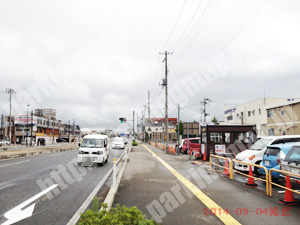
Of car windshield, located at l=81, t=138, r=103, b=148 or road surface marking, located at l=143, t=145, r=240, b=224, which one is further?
car windshield, located at l=81, t=138, r=103, b=148

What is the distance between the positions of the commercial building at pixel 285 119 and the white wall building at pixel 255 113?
614cm

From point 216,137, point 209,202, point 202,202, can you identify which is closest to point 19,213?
point 202,202

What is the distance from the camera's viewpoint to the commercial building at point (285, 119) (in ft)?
93.2

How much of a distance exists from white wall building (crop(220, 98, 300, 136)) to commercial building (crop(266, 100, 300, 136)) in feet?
20.1

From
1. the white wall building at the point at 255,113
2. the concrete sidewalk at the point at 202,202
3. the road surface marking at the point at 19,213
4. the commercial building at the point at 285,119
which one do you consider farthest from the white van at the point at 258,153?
the white wall building at the point at 255,113

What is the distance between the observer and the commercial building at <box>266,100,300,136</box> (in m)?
28.4

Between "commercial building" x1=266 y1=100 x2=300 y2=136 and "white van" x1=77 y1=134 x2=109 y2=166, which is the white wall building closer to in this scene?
"commercial building" x1=266 y1=100 x2=300 y2=136

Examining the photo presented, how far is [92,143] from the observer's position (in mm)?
16547

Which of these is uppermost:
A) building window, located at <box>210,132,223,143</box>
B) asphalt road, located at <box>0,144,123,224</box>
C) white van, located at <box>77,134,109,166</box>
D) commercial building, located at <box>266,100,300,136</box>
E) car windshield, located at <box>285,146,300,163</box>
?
commercial building, located at <box>266,100,300,136</box>

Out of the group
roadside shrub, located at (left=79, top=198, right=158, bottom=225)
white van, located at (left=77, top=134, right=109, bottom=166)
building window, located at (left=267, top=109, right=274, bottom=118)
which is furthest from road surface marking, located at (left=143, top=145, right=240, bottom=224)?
building window, located at (left=267, top=109, right=274, bottom=118)

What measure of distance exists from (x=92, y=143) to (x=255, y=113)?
37.8 m

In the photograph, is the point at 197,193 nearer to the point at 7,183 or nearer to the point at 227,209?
the point at 227,209

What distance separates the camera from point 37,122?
8900 cm

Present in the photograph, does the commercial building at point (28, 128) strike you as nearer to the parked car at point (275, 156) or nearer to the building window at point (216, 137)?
the building window at point (216, 137)
